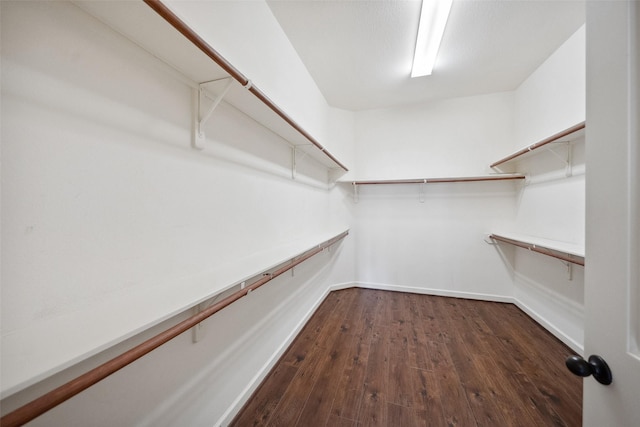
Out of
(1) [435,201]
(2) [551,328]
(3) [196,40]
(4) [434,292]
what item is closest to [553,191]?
(1) [435,201]

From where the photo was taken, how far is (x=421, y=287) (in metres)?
2.99

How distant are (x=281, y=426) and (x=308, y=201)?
1685mm

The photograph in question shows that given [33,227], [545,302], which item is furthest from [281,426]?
[545,302]

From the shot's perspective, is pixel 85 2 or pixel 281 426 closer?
pixel 85 2

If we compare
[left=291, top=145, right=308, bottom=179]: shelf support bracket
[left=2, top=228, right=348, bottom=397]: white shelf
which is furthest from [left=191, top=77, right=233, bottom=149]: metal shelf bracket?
[left=291, top=145, right=308, bottom=179]: shelf support bracket

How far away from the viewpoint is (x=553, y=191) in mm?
2008

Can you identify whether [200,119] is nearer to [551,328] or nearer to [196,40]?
[196,40]

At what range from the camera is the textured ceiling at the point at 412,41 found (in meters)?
1.52

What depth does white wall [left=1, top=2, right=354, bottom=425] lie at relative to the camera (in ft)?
1.67

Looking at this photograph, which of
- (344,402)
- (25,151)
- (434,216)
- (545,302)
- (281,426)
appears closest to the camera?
(25,151)

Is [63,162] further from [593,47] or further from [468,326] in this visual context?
[468,326]

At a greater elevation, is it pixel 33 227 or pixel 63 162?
pixel 63 162

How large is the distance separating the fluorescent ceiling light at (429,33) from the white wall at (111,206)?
5.01 ft

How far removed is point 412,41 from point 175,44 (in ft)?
6.21
